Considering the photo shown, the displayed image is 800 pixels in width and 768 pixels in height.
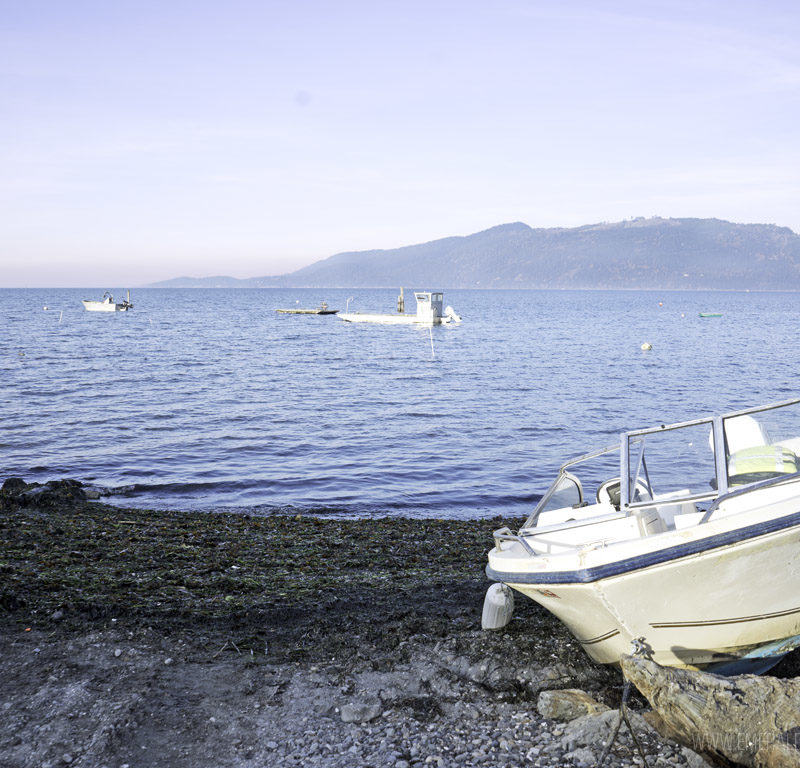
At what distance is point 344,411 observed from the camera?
27141 mm

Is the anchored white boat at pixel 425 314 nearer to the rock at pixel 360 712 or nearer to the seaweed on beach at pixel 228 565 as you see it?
the seaweed on beach at pixel 228 565

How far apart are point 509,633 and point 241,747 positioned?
2842 mm

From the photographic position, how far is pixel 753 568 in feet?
19.0

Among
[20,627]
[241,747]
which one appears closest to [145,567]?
[20,627]

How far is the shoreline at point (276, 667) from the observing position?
17.6 ft

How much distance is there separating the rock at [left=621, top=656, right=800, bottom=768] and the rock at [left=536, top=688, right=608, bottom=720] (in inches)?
20.2

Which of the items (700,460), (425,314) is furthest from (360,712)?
(425,314)

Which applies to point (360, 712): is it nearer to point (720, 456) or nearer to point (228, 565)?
point (720, 456)

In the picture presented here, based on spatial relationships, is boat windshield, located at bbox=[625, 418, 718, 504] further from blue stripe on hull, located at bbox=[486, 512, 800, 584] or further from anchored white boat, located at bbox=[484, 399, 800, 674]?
blue stripe on hull, located at bbox=[486, 512, 800, 584]

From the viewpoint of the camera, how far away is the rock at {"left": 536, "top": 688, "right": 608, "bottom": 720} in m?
5.75

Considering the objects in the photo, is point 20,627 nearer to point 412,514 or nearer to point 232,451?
point 412,514

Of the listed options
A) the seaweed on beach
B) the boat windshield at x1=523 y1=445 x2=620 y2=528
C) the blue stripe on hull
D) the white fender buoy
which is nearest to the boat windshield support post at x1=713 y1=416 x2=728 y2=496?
the blue stripe on hull

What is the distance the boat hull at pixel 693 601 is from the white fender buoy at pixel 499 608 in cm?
77

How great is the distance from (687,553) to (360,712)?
281cm
